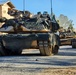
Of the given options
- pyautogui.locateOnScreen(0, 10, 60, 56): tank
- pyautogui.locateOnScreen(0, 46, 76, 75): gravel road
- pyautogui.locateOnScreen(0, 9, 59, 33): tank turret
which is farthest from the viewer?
pyautogui.locateOnScreen(0, 9, 59, 33): tank turret

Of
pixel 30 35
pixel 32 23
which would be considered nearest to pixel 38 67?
pixel 30 35

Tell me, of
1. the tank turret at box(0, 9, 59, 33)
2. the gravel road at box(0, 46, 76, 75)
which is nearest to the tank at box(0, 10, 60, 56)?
the tank turret at box(0, 9, 59, 33)

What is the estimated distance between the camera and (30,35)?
1623cm

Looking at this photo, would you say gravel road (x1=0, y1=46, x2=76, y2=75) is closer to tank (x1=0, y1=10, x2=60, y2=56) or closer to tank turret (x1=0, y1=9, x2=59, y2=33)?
tank (x1=0, y1=10, x2=60, y2=56)

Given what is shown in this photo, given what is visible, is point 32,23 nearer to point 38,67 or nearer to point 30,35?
point 30,35

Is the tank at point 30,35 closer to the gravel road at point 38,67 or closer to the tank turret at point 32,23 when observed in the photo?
the tank turret at point 32,23

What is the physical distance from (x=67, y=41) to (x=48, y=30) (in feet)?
40.5

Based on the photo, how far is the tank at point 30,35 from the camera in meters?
16.0

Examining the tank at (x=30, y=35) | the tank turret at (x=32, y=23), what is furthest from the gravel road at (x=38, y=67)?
the tank turret at (x=32, y=23)

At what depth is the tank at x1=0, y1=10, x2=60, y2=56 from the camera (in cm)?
1595

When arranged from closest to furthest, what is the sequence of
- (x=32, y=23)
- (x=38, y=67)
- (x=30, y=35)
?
(x=38, y=67) → (x=30, y=35) → (x=32, y=23)

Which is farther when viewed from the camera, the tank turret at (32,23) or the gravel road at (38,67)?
the tank turret at (32,23)

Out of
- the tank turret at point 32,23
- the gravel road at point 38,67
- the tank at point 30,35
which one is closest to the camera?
the gravel road at point 38,67

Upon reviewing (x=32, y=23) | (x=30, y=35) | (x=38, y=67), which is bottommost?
(x=30, y=35)
